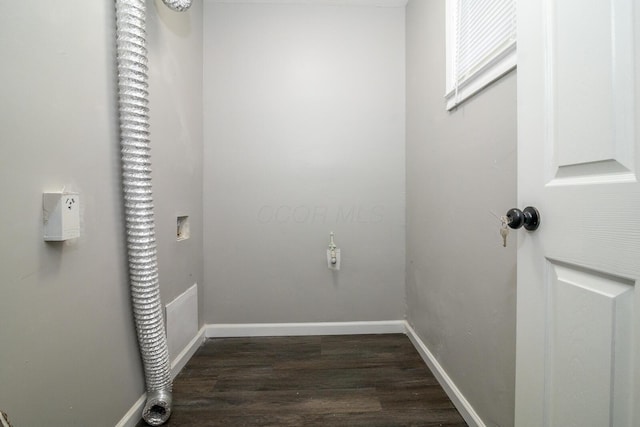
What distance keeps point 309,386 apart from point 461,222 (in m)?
1.20

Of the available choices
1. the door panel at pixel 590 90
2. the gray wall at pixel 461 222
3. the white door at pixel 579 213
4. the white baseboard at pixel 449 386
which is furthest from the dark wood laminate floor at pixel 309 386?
the door panel at pixel 590 90

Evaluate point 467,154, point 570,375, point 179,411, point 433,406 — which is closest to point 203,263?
point 179,411

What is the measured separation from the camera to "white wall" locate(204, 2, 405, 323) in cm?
203

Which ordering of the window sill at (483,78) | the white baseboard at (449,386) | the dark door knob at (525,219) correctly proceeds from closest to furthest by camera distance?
the dark door knob at (525,219) < the window sill at (483,78) < the white baseboard at (449,386)

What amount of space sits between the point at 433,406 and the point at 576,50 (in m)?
1.53

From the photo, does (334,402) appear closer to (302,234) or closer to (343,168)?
(302,234)

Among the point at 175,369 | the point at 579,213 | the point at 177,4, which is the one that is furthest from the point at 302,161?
the point at 579,213

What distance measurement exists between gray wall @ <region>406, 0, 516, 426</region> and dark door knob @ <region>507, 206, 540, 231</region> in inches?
10.6

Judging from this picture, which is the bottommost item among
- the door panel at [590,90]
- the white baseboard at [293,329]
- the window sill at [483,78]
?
the white baseboard at [293,329]

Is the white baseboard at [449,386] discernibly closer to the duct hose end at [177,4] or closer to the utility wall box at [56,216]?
the utility wall box at [56,216]

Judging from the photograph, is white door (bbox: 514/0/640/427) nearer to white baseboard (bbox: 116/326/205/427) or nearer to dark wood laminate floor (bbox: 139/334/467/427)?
dark wood laminate floor (bbox: 139/334/467/427)

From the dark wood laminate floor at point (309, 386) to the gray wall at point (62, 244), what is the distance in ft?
1.22

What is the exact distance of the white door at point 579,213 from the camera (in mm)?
508

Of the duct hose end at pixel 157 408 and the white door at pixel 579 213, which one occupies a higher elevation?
the white door at pixel 579 213
